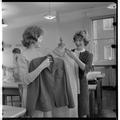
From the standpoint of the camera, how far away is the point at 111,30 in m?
1.77

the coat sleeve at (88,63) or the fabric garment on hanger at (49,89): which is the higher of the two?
the coat sleeve at (88,63)

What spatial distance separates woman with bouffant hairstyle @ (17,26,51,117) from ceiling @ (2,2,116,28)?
0.08 m

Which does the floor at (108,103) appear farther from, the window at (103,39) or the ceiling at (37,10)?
the ceiling at (37,10)

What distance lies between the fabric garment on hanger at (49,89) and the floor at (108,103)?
12 cm

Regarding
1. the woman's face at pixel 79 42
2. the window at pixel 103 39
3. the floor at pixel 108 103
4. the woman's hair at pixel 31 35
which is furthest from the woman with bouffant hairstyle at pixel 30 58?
the window at pixel 103 39

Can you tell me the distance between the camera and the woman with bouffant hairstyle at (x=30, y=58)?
175cm

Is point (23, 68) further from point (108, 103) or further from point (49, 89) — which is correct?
point (108, 103)

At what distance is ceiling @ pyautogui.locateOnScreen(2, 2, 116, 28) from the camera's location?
1.76 m

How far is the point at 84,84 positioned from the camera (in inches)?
69.8

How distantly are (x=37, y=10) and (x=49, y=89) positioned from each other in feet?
1.82

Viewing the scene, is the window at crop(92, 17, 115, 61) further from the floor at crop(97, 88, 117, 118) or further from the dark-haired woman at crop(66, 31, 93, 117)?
the floor at crop(97, 88, 117, 118)

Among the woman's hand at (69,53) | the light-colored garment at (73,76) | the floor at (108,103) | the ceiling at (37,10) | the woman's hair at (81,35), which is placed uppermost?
the ceiling at (37,10)

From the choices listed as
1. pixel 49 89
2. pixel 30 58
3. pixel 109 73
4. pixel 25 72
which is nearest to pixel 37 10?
pixel 30 58

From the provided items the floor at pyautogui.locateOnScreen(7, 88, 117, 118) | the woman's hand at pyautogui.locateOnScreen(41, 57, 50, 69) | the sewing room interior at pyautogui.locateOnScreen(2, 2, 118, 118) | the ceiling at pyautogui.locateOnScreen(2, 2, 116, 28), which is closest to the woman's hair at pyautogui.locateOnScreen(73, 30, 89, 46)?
the sewing room interior at pyautogui.locateOnScreen(2, 2, 118, 118)
